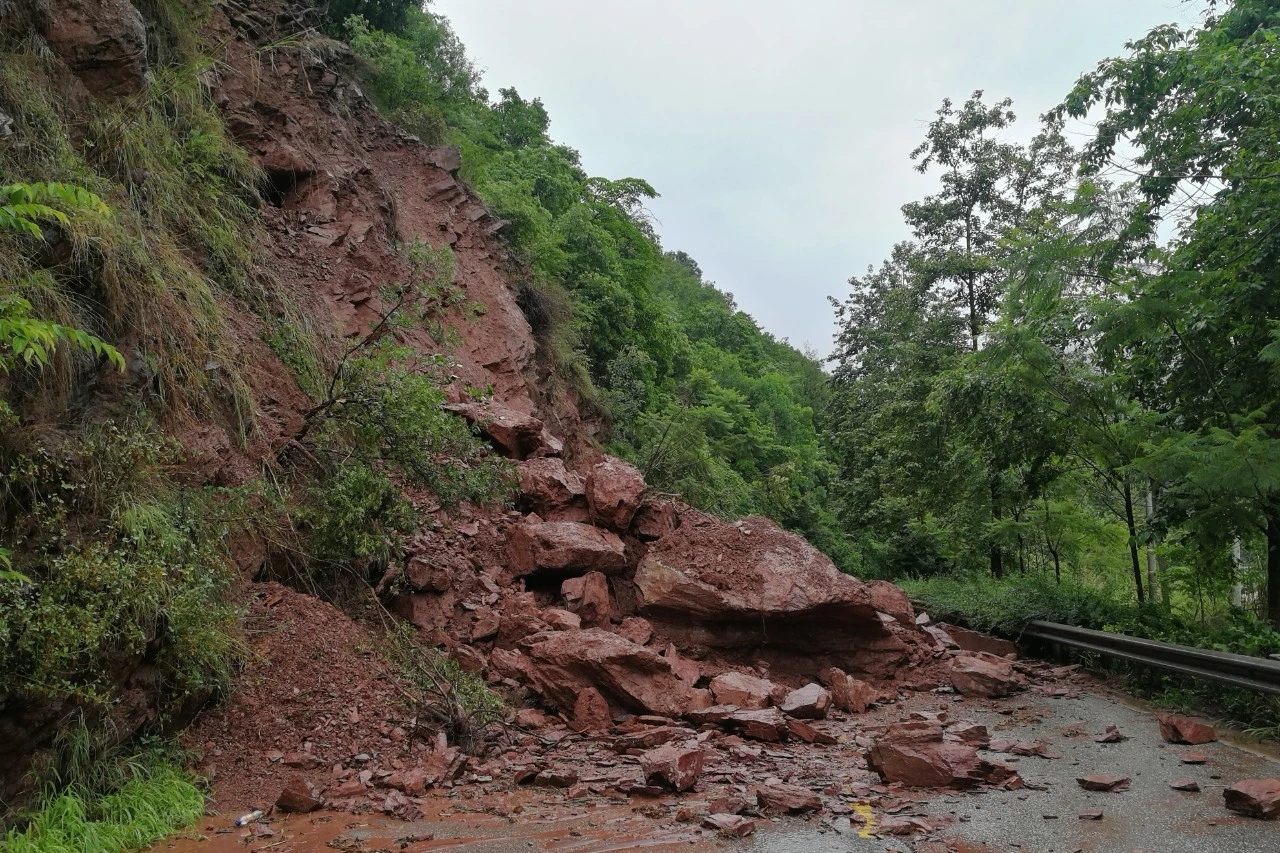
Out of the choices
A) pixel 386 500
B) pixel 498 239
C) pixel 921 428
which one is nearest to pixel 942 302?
pixel 921 428

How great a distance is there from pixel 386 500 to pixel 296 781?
3.09m

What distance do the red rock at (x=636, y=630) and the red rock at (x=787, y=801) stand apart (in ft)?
13.8

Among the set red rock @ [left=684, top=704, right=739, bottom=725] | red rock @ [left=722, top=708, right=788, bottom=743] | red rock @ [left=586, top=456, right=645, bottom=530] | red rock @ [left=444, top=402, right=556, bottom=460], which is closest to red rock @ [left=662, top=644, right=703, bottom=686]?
red rock @ [left=684, top=704, right=739, bottom=725]

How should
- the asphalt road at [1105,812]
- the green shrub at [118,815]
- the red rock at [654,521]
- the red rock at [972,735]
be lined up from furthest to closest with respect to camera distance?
the red rock at [654,521]
the red rock at [972,735]
the asphalt road at [1105,812]
the green shrub at [118,815]

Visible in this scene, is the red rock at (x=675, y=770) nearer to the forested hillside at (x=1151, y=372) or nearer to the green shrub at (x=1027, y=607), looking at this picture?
the forested hillside at (x=1151, y=372)

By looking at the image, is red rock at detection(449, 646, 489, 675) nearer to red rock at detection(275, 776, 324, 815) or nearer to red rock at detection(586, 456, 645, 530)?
red rock at detection(275, 776, 324, 815)

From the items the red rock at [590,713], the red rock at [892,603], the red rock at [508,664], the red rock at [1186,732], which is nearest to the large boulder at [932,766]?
the red rock at [1186,732]

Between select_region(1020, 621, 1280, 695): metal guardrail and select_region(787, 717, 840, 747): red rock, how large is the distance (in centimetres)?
354

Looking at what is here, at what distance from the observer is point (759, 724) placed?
7301mm

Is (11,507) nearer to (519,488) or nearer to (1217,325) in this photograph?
(519,488)

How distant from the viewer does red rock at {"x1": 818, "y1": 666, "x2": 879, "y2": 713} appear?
9.05m

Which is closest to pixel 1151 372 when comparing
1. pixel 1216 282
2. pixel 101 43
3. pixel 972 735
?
pixel 1216 282

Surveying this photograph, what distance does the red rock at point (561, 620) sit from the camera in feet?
28.7

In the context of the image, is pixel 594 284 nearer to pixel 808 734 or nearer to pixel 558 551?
pixel 558 551
